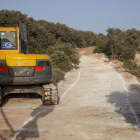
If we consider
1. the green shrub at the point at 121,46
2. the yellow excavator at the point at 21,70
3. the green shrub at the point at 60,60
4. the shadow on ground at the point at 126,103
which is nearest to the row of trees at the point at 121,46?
the green shrub at the point at 121,46

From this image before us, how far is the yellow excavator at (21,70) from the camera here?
7441 millimetres

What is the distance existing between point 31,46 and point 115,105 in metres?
20.2

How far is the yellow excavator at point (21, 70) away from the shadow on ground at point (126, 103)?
8.18 feet

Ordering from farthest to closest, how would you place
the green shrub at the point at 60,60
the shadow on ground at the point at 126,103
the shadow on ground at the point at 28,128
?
the green shrub at the point at 60,60, the shadow on ground at the point at 126,103, the shadow on ground at the point at 28,128

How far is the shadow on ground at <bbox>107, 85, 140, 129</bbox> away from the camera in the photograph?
6797 millimetres

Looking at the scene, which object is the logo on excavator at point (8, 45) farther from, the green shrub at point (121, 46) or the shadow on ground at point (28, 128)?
the green shrub at point (121, 46)

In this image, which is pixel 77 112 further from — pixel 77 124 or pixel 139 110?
pixel 139 110

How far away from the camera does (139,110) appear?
25.2 ft

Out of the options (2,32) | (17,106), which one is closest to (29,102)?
(17,106)

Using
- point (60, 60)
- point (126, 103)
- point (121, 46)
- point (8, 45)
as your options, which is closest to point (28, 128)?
point (8, 45)

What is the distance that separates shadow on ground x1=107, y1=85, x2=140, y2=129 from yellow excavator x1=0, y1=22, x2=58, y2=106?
2493mm

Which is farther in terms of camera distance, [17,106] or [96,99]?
[96,99]

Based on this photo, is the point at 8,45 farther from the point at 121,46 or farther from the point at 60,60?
the point at 121,46

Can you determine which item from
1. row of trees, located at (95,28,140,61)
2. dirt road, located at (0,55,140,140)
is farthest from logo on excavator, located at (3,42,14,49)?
row of trees, located at (95,28,140,61)
